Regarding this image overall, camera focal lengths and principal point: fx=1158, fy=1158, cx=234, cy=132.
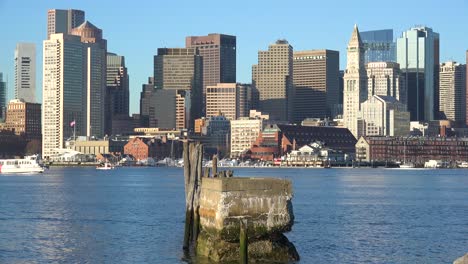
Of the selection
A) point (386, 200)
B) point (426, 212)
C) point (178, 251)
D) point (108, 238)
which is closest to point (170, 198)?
point (386, 200)

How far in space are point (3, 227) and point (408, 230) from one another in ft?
81.4

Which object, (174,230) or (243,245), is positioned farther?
(174,230)

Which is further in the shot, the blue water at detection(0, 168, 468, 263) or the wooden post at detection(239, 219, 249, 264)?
the blue water at detection(0, 168, 468, 263)

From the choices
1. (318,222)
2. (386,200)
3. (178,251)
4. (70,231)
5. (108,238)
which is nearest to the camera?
(178,251)

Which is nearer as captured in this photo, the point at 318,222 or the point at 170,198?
the point at 318,222

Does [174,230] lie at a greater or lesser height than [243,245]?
lesser

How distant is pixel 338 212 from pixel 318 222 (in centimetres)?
1149

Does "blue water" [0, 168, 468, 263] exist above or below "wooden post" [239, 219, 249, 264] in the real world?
below

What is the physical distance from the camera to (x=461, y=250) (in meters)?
58.8

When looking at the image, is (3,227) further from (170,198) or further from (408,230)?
(170,198)

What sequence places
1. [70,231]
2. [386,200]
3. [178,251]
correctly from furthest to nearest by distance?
[386,200]
[70,231]
[178,251]

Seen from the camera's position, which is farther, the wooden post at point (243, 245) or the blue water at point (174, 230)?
the blue water at point (174, 230)

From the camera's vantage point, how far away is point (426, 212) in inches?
3479

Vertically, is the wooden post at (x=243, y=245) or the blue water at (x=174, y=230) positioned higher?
the wooden post at (x=243, y=245)
